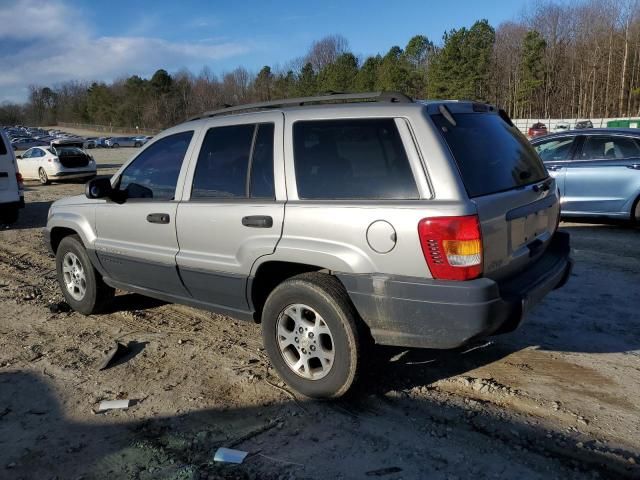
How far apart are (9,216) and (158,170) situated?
8.16 meters

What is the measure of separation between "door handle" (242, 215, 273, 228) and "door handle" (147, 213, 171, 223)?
0.86m

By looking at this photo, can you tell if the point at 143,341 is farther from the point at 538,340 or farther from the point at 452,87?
the point at 452,87

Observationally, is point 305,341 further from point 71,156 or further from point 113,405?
point 71,156

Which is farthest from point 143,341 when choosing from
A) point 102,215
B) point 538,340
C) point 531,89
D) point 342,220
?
point 531,89

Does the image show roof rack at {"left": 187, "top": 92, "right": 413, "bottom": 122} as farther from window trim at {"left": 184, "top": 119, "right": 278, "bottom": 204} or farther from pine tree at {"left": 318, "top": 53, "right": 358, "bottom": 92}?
pine tree at {"left": 318, "top": 53, "right": 358, "bottom": 92}

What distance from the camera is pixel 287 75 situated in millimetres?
90125

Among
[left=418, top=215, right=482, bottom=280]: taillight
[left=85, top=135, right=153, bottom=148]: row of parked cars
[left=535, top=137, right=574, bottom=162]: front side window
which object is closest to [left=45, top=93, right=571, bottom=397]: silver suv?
[left=418, top=215, right=482, bottom=280]: taillight

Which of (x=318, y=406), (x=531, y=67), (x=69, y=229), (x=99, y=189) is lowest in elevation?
(x=318, y=406)

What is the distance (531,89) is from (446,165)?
7038 cm

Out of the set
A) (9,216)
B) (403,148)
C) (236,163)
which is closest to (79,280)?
(236,163)

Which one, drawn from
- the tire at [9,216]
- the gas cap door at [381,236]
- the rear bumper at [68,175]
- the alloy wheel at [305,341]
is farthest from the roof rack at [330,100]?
the rear bumper at [68,175]

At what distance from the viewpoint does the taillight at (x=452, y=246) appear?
2.94 metres

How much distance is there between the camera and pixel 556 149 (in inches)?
360

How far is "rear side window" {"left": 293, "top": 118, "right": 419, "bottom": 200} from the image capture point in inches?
125
